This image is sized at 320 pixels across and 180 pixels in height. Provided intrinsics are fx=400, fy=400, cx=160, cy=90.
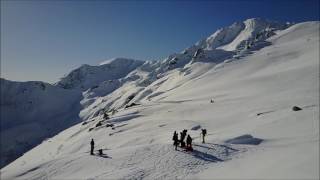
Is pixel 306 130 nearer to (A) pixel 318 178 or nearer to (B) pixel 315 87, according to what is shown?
(A) pixel 318 178

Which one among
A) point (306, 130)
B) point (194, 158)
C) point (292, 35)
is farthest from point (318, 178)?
point (292, 35)

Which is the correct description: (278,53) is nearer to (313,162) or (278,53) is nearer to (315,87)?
(315,87)

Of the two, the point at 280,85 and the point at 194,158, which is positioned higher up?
the point at 280,85

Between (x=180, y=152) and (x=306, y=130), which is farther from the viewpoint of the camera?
(x=306, y=130)

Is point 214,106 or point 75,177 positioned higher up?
point 214,106

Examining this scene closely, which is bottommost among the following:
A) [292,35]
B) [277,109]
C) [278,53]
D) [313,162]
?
[313,162]

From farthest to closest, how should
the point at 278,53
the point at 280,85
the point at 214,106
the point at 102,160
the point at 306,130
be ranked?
the point at 278,53, the point at 280,85, the point at 214,106, the point at 306,130, the point at 102,160

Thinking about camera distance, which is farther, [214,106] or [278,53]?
[278,53]

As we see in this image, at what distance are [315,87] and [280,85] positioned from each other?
11.4 meters

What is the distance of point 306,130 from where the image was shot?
1460 inches

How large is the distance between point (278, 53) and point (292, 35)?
5410cm

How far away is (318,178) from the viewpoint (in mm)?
23891

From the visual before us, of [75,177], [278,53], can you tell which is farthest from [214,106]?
[278,53]

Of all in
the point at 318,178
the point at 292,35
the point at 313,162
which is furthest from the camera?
the point at 292,35
